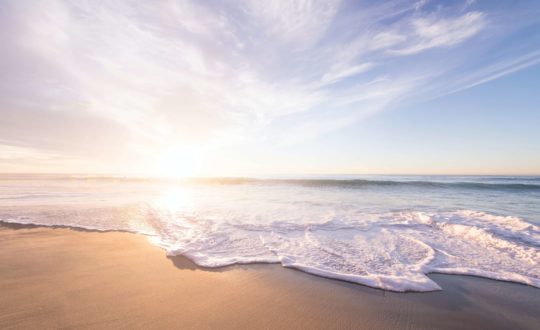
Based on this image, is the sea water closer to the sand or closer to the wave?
the wave

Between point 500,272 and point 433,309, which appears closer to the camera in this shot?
point 433,309

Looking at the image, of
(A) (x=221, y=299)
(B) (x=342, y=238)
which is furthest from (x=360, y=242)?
(A) (x=221, y=299)

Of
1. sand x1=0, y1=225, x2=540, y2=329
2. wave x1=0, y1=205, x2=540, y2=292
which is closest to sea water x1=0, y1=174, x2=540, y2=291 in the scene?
wave x1=0, y1=205, x2=540, y2=292

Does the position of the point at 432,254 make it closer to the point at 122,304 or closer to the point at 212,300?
the point at 212,300

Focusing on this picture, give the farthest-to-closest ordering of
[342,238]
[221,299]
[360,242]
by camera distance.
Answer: [342,238] < [360,242] < [221,299]

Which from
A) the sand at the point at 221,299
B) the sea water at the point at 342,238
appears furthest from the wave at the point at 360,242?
the sand at the point at 221,299

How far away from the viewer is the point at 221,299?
3.17m

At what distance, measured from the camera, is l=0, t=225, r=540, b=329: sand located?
8.89 ft

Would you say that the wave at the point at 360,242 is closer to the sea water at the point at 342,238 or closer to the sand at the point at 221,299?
the sea water at the point at 342,238

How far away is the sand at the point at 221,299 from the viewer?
2711 millimetres

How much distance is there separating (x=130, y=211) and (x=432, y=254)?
29.9 feet

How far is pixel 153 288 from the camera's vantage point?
3.39m

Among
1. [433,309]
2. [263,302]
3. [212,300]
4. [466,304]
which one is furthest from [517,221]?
[212,300]

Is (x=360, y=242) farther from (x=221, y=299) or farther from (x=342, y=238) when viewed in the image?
(x=221, y=299)
